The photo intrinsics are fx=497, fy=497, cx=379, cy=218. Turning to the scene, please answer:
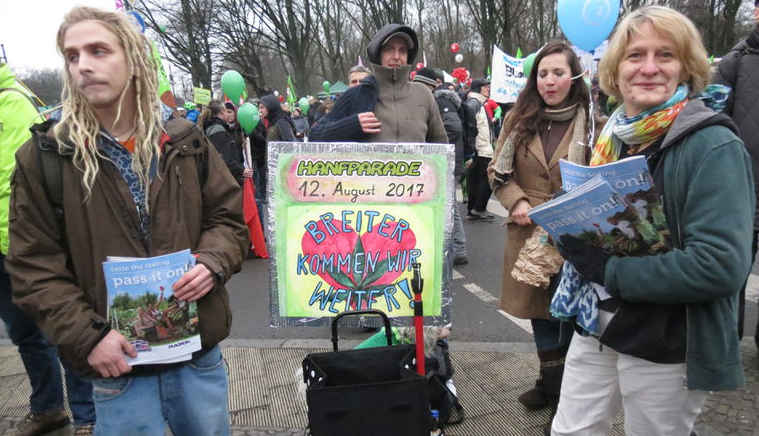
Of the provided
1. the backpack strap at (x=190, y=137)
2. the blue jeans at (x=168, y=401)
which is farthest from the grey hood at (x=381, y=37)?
the blue jeans at (x=168, y=401)

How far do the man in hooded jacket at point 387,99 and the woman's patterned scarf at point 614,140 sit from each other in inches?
54.9

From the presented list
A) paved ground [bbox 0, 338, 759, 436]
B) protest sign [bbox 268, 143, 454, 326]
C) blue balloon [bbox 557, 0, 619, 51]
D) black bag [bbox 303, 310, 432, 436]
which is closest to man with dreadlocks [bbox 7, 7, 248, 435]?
black bag [bbox 303, 310, 432, 436]

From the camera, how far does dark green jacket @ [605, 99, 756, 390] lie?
1.38m

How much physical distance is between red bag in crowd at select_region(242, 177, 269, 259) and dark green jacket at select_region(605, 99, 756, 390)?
536 centimetres

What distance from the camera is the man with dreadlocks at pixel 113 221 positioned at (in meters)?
1.57

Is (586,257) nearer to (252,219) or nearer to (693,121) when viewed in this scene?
(693,121)

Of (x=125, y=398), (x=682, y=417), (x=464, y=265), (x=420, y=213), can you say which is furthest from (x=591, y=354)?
(x=464, y=265)

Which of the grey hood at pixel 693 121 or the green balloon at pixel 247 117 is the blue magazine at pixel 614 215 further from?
the green balloon at pixel 247 117

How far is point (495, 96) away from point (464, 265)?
17.7 feet

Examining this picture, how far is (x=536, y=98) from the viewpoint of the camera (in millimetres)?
2662

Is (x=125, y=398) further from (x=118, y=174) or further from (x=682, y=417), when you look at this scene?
(x=682, y=417)

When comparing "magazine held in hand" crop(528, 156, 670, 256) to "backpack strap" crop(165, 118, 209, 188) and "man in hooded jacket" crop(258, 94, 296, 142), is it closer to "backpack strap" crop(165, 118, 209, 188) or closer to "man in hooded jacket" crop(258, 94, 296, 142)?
"backpack strap" crop(165, 118, 209, 188)

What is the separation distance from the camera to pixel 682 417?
5.18 feet

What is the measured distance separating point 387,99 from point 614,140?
159 cm
